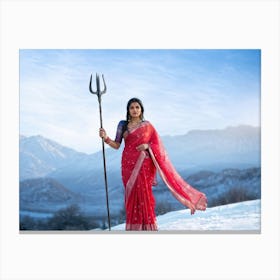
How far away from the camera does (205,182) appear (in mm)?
4508

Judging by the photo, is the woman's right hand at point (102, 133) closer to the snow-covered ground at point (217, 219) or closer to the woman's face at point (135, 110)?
the woman's face at point (135, 110)

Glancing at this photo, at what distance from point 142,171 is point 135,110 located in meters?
0.45

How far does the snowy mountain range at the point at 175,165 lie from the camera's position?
4469 millimetres

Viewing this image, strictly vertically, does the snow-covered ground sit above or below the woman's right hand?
below

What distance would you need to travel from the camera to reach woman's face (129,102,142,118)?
14.7 feet

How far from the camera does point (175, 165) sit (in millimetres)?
4500

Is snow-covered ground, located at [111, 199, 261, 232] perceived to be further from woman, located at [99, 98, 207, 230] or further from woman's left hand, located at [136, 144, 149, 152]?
woman's left hand, located at [136, 144, 149, 152]

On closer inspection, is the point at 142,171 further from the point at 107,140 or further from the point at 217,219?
the point at 217,219

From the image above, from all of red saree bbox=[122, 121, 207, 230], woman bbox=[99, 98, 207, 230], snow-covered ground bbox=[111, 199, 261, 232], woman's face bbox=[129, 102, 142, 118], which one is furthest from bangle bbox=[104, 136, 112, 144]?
snow-covered ground bbox=[111, 199, 261, 232]

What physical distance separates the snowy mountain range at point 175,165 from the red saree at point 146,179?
52 millimetres

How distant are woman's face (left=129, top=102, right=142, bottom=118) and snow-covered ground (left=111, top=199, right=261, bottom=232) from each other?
761 mm

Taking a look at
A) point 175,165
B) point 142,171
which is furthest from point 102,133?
point 175,165

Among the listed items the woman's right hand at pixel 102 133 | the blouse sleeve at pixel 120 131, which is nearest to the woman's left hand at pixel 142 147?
the blouse sleeve at pixel 120 131

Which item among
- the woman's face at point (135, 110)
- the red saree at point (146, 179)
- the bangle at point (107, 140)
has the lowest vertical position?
the red saree at point (146, 179)
